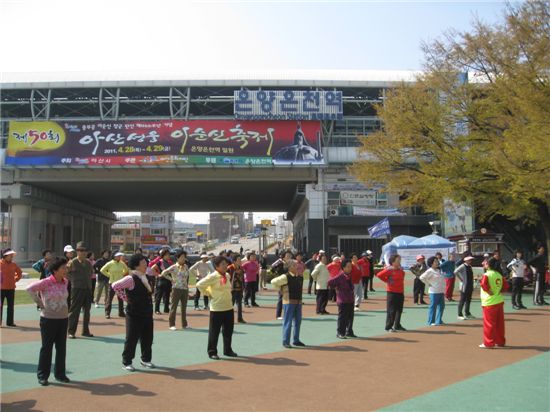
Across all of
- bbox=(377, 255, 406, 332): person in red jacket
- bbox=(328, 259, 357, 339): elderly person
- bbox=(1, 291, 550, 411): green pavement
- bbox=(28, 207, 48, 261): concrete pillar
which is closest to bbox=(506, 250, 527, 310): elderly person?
bbox=(1, 291, 550, 411): green pavement

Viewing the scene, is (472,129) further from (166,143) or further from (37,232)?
(37,232)

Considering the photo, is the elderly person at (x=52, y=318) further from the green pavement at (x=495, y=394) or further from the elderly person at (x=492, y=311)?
the elderly person at (x=492, y=311)

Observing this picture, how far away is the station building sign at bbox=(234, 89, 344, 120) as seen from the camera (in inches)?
1578

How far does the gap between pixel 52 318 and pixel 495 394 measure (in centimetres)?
599

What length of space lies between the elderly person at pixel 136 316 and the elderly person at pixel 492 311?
600 centimetres

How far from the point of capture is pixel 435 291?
12.3m

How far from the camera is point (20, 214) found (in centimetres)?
4662

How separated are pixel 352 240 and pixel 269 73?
15.9 metres

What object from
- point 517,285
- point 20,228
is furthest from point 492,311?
point 20,228

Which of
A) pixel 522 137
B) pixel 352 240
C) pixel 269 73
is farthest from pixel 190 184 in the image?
pixel 522 137

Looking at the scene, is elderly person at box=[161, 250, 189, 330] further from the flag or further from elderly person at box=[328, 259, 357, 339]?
the flag

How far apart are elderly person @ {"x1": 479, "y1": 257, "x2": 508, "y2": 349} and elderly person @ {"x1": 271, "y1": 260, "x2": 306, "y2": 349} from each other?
3.41 m

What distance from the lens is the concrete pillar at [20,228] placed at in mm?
46625

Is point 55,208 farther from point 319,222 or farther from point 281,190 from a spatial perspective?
point 319,222
